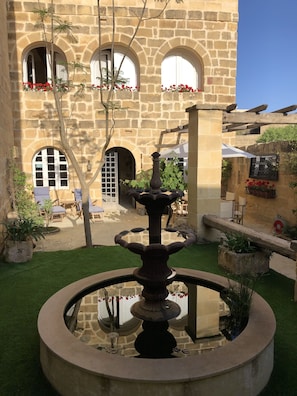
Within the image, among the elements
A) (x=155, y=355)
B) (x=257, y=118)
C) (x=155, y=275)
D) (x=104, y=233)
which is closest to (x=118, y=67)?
(x=257, y=118)

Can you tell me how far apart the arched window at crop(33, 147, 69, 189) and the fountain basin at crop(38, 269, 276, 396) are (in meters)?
8.45

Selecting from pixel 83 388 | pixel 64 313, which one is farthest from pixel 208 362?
pixel 64 313

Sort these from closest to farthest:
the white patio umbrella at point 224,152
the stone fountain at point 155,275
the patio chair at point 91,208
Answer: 1. the stone fountain at point 155,275
2. the white patio umbrella at point 224,152
3. the patio chair at point 91,208

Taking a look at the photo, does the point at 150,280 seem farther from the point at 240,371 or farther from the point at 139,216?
the point at 139,216

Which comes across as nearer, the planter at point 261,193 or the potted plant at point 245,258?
the potted plant at point 245,258

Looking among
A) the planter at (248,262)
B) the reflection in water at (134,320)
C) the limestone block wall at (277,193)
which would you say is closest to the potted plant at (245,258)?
the planter at (248,262)

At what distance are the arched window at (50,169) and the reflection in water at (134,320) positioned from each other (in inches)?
293

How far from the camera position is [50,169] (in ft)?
35.8

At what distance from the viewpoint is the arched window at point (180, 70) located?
11180 millimetres

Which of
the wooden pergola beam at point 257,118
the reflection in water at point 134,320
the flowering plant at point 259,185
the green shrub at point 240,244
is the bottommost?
the reflection in water at point 134,320

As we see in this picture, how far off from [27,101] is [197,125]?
6227mm

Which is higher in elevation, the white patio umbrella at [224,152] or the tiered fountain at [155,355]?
the white patio umbrella at [224,152]

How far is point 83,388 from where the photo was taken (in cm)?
236

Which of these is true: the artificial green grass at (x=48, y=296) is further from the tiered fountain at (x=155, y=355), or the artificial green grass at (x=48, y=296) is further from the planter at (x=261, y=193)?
the planter at (x=261, y=193)
